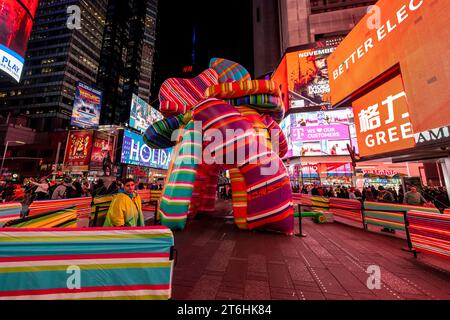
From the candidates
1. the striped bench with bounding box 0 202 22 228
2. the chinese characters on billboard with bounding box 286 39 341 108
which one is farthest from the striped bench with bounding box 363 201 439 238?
the chinese characters on billboard with bounding box 286 39 341 108

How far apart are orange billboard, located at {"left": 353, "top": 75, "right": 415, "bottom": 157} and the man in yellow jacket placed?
9764 millimetres

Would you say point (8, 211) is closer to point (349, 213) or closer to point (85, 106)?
point (349, 213)

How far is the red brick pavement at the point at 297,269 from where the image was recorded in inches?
97.3

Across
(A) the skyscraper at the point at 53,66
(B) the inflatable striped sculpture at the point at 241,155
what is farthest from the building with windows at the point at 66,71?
(B) the inflatable striped sculpture at the point at 241,155

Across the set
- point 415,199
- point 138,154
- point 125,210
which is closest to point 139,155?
point 138,154

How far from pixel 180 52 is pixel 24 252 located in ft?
90.3

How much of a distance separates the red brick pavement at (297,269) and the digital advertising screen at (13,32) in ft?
46.9

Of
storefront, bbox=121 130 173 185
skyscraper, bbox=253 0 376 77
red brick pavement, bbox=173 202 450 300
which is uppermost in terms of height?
skyscraper, bbox=253 0 376 77

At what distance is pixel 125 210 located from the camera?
10.2 feet

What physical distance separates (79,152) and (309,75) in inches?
1320

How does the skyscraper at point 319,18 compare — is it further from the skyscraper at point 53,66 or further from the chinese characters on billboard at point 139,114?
the skyscraper at point 53,66

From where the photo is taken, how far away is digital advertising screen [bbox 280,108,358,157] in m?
A: 24.3

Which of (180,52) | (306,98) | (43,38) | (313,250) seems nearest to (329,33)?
(306,98)

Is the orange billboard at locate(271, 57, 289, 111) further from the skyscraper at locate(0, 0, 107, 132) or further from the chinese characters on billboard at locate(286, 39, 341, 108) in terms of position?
the skyscraper at locate(0, 0, 107, 132)
